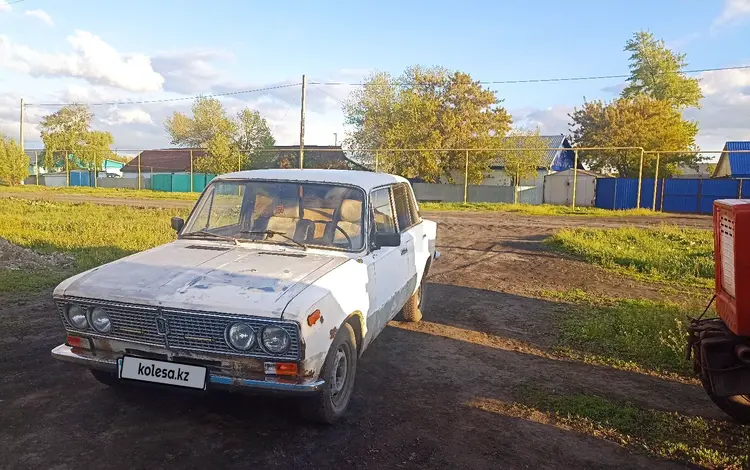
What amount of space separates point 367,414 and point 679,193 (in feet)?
93.6

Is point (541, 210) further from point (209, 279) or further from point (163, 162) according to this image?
point (163, 162)

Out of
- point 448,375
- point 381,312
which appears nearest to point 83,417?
point 381,312

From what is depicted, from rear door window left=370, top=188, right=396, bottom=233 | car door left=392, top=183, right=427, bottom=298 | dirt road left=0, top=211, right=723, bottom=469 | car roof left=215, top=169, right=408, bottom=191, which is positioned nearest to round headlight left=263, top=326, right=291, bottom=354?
dirt road left=0, top=211, right=723, bottom=469

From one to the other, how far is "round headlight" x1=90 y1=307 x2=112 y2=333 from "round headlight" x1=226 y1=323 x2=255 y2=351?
87 cm

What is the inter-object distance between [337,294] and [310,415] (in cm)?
81

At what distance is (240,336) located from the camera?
10.7ft

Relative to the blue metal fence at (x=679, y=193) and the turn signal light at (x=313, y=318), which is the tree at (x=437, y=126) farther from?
the turn signal light at (x=313, y=318)

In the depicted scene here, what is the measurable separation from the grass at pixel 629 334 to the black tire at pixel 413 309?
1.64m

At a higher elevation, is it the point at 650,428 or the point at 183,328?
the point at 183,328

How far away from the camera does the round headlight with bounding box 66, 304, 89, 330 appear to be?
139 inches

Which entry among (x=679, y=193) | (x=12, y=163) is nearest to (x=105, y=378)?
(x=679, y=193)

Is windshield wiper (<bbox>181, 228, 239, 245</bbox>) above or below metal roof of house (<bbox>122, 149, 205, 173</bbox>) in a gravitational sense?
below

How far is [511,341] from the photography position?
5.95m

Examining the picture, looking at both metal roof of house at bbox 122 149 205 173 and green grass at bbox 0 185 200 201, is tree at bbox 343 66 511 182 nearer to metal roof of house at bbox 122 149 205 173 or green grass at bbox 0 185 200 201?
green grass at bbox 0 185 200 201
